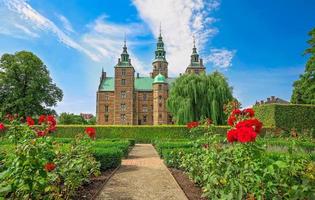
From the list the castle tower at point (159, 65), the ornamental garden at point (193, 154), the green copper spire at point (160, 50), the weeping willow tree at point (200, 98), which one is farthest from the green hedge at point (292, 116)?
the green copper spire at point (160, 50)

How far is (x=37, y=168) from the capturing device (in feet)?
10.8

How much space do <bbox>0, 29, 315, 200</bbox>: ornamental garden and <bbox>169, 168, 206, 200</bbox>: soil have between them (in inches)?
0.8

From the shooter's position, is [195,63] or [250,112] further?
[195,63]

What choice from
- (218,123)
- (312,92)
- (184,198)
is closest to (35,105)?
(218,123)

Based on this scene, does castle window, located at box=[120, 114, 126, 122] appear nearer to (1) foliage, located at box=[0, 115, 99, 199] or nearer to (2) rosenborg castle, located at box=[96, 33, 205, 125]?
(2) rosenborg castle, located at box=[96, 33, 205, 125]

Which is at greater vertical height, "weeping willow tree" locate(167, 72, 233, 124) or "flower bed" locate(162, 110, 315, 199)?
"weeping willow tree" locate(167, 72, 233, 124)

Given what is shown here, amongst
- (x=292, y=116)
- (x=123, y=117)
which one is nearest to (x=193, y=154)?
(x=292, y=116)

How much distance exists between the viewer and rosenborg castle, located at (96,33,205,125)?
177 feet

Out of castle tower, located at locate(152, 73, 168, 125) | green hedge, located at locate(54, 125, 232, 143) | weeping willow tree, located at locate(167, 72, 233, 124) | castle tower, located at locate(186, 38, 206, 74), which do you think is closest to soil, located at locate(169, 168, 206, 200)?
green hedge, located at locate(54, 125, 232, 143)

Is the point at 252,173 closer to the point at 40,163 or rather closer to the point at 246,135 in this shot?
Result: the point at 246,135

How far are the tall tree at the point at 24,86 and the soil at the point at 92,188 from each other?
1013 inches

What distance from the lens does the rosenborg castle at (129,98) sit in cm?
5406

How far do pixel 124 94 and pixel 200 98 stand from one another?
93.1 ft

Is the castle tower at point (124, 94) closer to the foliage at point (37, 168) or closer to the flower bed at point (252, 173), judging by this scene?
the foliage at point (37, 168)
